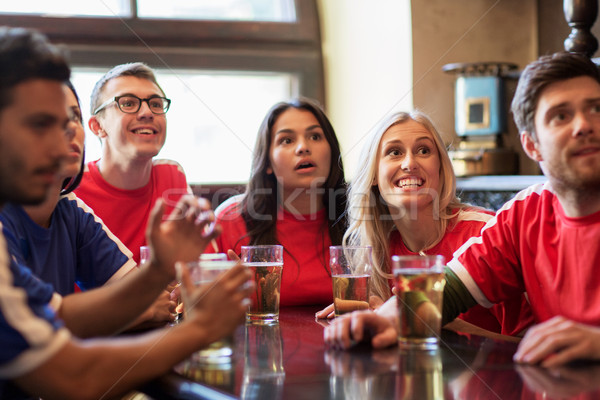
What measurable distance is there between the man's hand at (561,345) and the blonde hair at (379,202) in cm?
101

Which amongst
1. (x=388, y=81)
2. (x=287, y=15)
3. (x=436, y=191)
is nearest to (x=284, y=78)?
(x=287, y=15)

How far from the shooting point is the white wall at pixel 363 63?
12.8ft

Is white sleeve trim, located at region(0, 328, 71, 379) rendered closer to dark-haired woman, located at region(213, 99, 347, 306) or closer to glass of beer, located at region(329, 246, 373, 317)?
glass of beer, located at region(329, 246, 373, 317)

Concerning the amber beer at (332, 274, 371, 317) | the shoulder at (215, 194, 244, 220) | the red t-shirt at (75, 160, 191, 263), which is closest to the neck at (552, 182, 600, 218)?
the amber beer at (332, 274, 371, 317)

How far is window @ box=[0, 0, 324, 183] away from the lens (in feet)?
13.6

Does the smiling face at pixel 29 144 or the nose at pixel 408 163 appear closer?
the smiling face at pixel 29 144

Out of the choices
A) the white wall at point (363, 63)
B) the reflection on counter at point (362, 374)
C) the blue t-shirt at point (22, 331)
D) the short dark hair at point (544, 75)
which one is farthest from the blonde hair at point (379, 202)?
the white wall at point (363, 63)

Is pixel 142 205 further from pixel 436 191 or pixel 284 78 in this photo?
pixel 284 78

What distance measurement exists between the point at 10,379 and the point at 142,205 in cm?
160

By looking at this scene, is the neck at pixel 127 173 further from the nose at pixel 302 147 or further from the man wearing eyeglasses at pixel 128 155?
the nose at pixel 302 147

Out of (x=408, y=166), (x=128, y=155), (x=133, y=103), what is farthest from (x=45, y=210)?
(x=408, y=166)

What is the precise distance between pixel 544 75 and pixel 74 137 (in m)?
1.20

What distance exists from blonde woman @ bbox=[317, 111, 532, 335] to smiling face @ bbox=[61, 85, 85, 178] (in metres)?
0.95

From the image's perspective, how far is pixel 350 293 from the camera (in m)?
1.66
